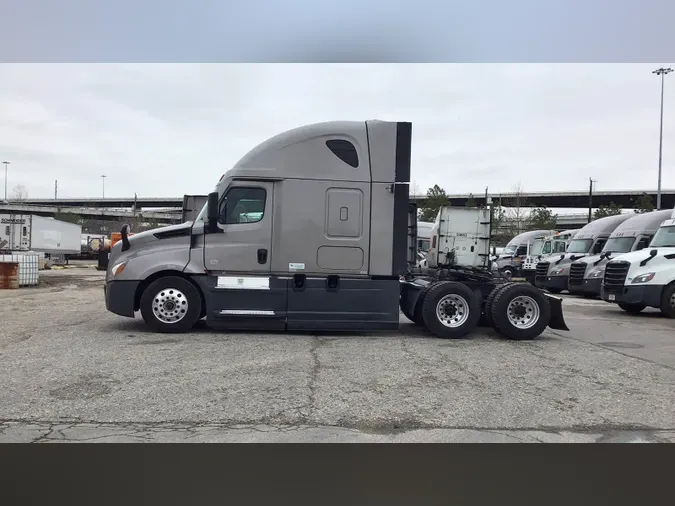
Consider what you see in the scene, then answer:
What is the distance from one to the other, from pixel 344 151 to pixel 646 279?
9.65 meters

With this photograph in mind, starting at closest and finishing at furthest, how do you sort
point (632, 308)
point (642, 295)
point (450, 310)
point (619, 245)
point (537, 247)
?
point (450, 310)
point (642, 295)
point (632, 308)
point (619, 245)
point (537, 247)

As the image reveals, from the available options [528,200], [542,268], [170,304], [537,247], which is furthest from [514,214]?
[170,304]

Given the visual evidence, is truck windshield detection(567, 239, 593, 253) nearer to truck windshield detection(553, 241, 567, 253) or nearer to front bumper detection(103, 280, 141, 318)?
truck windshield detection(553, 241, 567, 253)

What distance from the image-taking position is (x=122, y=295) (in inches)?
378

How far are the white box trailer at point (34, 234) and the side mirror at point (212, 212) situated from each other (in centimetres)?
2896

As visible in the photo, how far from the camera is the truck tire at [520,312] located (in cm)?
995

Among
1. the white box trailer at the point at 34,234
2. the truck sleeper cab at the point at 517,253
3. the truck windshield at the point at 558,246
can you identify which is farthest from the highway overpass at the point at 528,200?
the truck windshield at the point at 558,246

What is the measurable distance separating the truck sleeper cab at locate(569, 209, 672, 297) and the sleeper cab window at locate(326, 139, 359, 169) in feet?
44.1

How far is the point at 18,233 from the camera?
1358 inches

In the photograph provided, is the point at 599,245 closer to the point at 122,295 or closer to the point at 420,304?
the point at 420,304

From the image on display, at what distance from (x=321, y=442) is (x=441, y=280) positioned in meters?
6.51

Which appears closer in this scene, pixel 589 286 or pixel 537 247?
pixel 589 286

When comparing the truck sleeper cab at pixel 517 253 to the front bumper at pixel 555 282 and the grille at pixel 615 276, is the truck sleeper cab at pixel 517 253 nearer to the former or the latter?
the front bumper at pixel 555 282

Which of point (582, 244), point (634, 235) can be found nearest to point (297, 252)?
point (634, 235)
